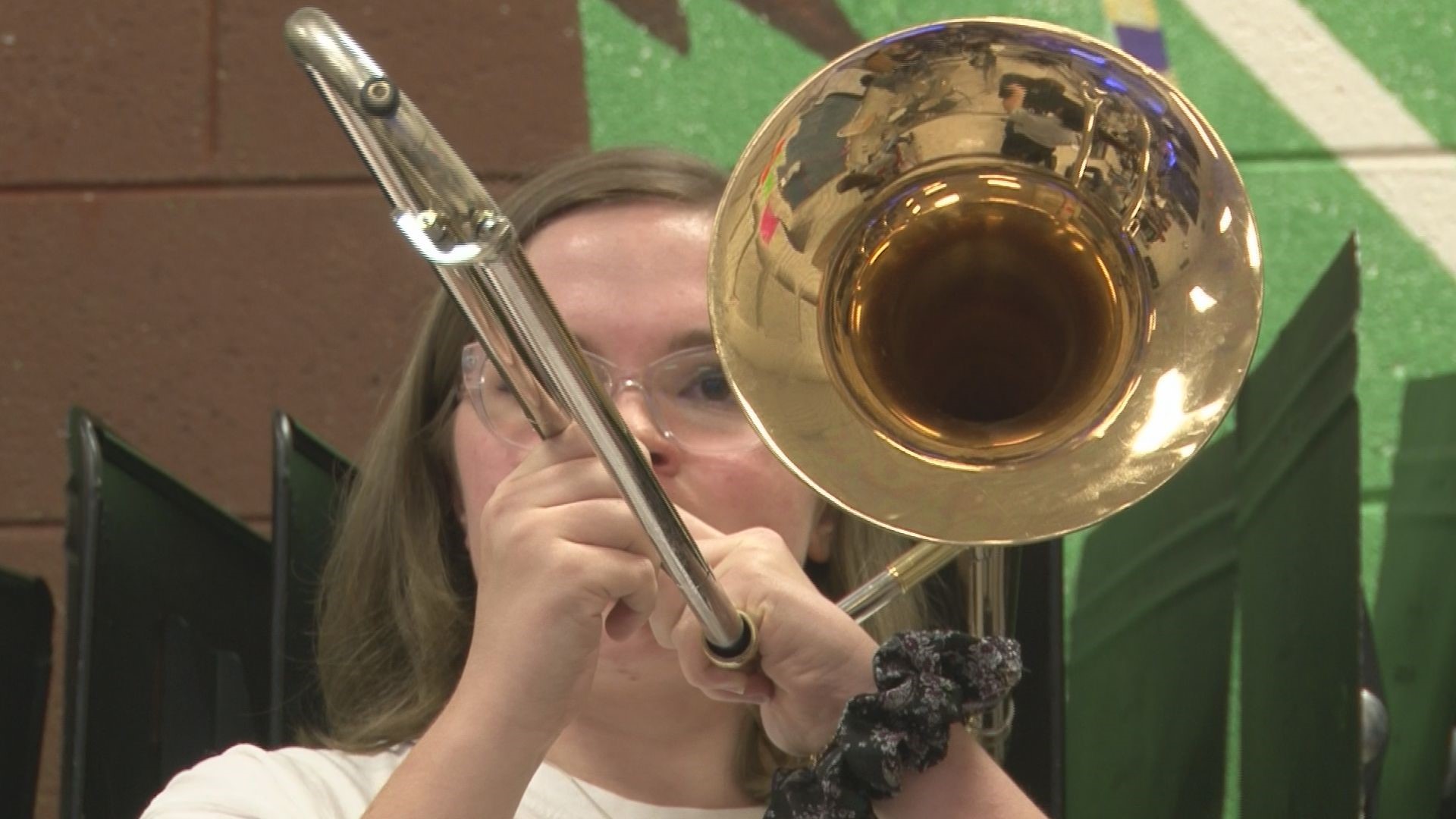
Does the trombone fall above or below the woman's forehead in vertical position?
below

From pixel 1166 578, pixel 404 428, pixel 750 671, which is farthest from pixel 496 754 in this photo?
pixel 1166 578

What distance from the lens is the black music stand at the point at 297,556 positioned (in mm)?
1540

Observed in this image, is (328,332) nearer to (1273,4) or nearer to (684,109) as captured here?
(684,109)

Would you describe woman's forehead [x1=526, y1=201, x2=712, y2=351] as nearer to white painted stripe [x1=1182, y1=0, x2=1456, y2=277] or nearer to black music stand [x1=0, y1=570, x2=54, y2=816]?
black music stand [x1=0, y1=570, x2=54, y2=816]

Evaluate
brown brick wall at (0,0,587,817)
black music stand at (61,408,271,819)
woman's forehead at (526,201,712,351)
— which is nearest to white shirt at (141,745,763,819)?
black music stand at (61,408,271,819)

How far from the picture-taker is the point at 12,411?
2211 mm

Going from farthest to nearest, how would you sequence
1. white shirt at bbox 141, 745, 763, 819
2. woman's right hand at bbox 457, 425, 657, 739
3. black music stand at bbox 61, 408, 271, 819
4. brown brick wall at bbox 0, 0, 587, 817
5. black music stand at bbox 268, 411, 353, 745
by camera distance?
brown brick wall at bbox 0, 0, 587, 817, black music stand at bbox 268, 411, 353, 745, black music stand at bbox 61, 408, 271, 819, white shirt at bbox 141, 745, 763, 819, woman's right hand at bbox 457, 425, 657, 739

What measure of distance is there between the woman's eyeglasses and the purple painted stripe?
1083 millimetres

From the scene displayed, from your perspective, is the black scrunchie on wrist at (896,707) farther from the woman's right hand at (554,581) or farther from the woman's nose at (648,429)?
the woman's nose at (648,429)

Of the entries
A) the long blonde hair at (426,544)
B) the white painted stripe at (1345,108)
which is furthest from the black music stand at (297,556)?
the white painted stripe at (1345,108)

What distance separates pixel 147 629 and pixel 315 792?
24 cm

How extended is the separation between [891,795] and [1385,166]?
54.4 inches

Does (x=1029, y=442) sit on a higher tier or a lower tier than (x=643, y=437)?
lower

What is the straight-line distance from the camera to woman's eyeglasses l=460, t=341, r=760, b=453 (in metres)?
1.37
